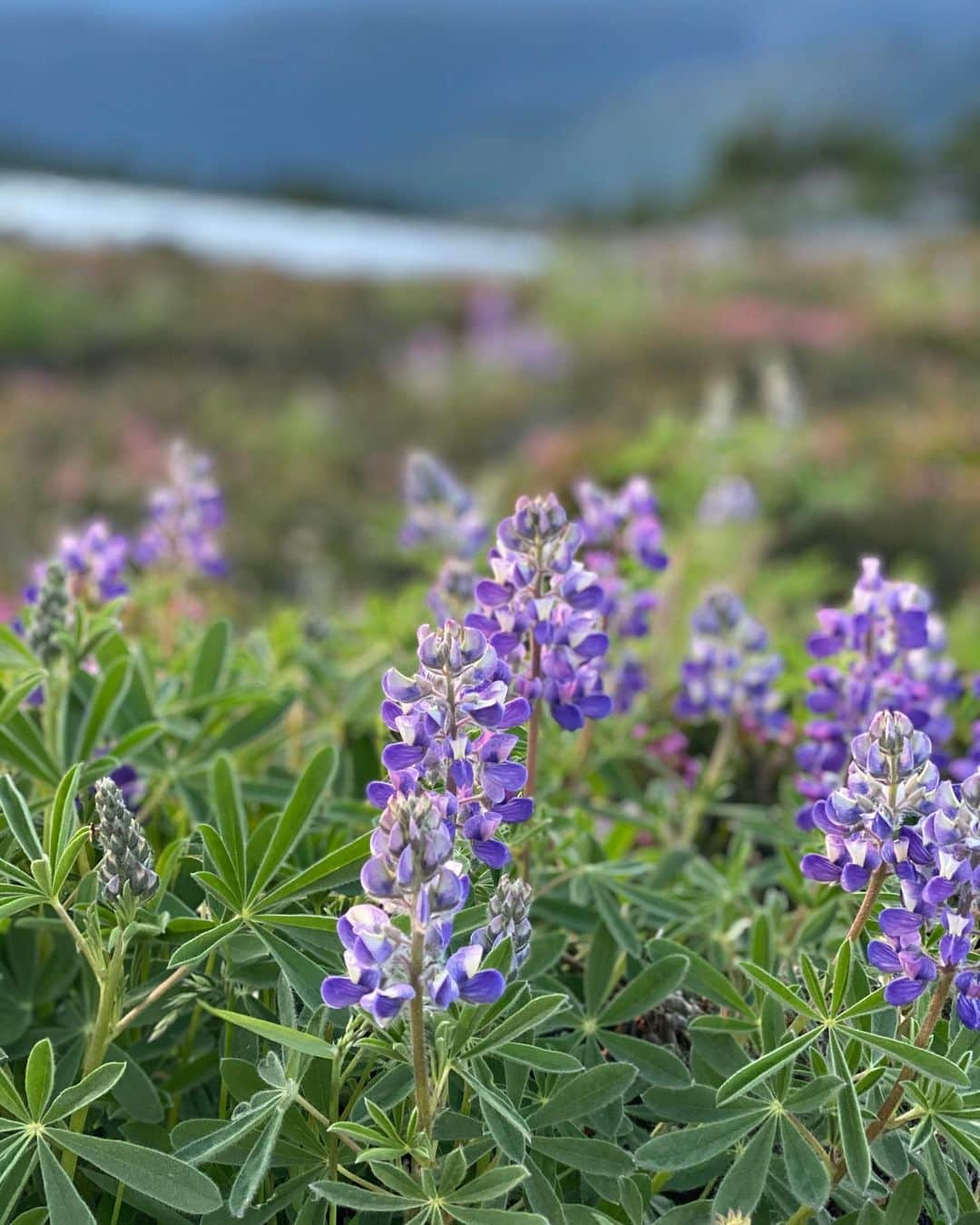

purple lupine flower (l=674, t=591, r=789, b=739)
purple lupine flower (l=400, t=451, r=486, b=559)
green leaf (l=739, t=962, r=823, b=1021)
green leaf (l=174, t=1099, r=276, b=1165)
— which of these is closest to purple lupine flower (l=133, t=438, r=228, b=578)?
purple lupine flower (l=400, t=451, r=486, b=559)

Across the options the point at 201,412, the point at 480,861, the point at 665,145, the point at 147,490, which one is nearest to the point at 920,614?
the point at 480,861

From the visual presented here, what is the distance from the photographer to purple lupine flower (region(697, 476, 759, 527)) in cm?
329

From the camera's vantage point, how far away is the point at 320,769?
1.40 meters

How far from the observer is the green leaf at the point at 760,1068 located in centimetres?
111

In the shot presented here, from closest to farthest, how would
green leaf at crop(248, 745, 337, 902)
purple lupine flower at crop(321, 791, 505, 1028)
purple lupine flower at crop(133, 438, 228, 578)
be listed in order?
1. purple lupine flower at crop(321, 791, 505, 1028)
2. green leaf at crop(248, 745, 337, 902)
3. purple lupine flower at crop(133, 438, 228, 578)

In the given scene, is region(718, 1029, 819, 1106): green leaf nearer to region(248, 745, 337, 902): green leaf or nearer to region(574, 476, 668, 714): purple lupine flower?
region(248, 745, 337, 902): green leaf

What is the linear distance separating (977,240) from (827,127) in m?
19.2

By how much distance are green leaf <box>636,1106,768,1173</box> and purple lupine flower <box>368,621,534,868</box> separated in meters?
0.29

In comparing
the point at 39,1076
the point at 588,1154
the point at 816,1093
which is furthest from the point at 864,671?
the point at 39,1076

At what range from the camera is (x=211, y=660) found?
187 cm

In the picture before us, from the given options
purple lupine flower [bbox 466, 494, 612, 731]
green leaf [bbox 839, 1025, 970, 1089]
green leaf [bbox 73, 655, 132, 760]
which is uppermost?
purple lupine flower [bbox 466, 494, 612, 731]

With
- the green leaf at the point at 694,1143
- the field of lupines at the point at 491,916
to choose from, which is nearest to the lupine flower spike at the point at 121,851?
the field of lupines at the point at 491,916

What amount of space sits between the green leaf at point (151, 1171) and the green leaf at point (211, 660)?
2.66 ft

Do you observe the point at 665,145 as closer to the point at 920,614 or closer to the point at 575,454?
the point at 575,454
